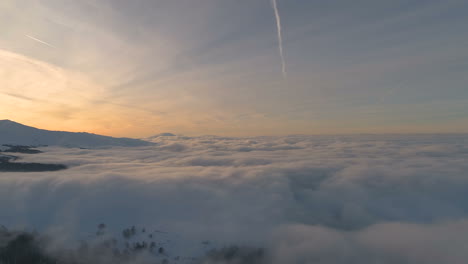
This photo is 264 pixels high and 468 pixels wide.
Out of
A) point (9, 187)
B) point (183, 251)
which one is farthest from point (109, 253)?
point (9, 187)

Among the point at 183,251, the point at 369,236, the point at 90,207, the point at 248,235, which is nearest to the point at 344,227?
the point at 369,236

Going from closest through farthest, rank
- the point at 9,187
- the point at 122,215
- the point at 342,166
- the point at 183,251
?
1. the point at 183,251
2. the point at 122,215
3. the point at 9,187
4. the point at 342,166

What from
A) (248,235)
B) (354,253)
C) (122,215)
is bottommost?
(354,253)

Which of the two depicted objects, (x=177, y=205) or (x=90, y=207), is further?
(x=177, y=205)

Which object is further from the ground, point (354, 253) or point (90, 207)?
point (90, 207)

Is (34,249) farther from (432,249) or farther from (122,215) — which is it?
(432,249)

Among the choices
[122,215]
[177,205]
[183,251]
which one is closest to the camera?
[183,251]

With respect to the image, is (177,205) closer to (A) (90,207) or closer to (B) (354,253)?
(A) (90,207)

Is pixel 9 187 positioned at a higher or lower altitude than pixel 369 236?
higher

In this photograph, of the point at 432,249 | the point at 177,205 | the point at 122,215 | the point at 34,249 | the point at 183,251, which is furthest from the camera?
the point at 177,205
